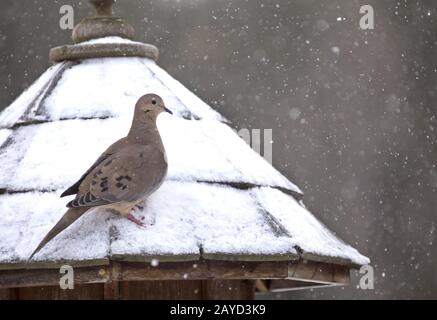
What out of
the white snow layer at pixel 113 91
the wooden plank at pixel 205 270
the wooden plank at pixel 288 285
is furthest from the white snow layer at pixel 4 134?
the wooden plank at pixel 288 285

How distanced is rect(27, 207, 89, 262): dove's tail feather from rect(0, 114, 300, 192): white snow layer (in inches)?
16.1

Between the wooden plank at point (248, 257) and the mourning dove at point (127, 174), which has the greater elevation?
the mourning dove at point (127, 174)

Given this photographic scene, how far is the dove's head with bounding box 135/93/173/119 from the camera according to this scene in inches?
279

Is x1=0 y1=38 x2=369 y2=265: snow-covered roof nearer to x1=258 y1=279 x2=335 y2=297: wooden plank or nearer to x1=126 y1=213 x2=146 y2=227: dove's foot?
x1=126 y1=213 x2=146 y2=227: dove's foot

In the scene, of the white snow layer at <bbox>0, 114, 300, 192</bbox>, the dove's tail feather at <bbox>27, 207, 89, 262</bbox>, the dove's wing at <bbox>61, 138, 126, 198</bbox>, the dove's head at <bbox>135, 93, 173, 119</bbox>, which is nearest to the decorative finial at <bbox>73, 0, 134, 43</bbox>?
the white snow layer at <bbox>0, 114, 300, 192</bbox>

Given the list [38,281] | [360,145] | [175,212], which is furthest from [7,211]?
[360,145]

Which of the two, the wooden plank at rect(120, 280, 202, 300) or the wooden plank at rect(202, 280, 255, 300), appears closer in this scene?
the wooden plank at rect(120, 280, 202, 300)

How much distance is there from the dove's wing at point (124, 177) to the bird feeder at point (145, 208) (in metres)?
0.18

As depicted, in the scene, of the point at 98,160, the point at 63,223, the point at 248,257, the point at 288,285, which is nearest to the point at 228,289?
the point at 288,285

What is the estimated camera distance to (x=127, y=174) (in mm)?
6863

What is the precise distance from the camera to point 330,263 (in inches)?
295

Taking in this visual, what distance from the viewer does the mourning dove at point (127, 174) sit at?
673cm

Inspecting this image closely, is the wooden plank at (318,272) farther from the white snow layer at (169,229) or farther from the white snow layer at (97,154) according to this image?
the white snow layer at (97,154)

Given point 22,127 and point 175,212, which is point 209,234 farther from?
point 22,127
